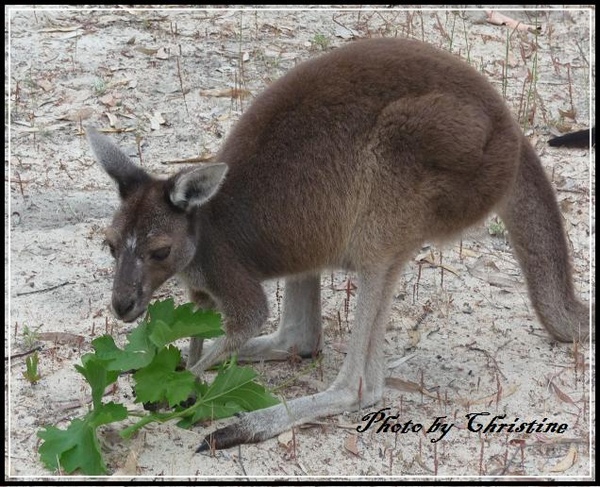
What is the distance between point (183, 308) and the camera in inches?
169

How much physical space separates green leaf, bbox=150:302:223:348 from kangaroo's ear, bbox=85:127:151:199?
22.1 inches

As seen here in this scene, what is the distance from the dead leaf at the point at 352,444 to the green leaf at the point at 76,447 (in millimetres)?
980

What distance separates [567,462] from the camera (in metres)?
4.39

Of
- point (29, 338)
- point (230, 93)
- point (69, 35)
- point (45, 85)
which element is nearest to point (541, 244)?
→ point (29, 338)

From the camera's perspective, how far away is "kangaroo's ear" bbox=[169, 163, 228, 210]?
14.0 feet

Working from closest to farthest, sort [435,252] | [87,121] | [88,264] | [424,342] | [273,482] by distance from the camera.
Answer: [273,482] < [424,342] < [88,264] < [435,252] < [87,121]

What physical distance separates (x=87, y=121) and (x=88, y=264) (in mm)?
1512

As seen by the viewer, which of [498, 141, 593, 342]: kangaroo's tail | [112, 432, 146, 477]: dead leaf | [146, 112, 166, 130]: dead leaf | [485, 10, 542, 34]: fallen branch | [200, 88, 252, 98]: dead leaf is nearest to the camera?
[112, 432, 146, 477]: dead leaf

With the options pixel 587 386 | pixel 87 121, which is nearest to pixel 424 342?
pixel 587 386

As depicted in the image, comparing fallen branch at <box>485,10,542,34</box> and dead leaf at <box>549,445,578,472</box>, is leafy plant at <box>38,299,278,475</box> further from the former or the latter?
fallen branch at <box>485,10,542,34</box>

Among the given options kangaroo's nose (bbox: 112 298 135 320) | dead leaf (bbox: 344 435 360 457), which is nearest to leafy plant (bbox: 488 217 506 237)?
dead leaf (bbox: 344 435 360 457)

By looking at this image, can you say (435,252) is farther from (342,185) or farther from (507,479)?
(507,479)

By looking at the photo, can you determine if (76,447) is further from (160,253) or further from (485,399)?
(485,399)

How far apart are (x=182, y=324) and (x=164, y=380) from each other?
24 cm
